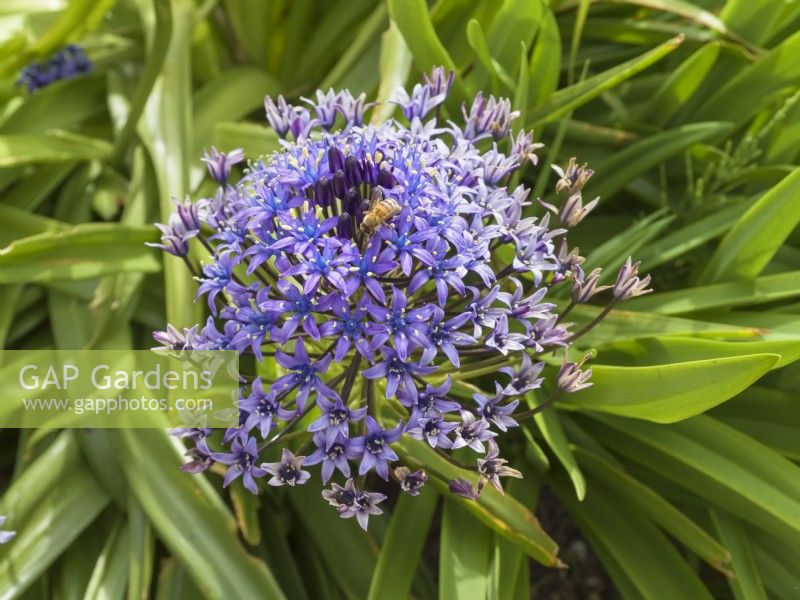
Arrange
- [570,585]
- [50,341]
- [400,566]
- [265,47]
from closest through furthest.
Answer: [400,566] → [50,341] → [570,585] → [265,47]

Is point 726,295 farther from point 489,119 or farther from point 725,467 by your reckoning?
point 489,119

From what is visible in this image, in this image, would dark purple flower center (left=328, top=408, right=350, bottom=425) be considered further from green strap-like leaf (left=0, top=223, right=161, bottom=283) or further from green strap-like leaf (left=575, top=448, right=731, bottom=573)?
green strap-like leaf (left=0, top=223, right=161, bottom=283)

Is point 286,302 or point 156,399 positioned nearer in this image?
point 286,302

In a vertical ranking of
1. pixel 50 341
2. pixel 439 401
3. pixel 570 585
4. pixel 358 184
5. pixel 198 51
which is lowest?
pixel 570 585

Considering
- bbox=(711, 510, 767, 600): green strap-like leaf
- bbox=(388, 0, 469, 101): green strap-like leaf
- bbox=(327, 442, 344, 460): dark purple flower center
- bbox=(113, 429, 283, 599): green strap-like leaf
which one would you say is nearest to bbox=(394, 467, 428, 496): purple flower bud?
bbox=(327, 442, 344, 460): dark purple flower center

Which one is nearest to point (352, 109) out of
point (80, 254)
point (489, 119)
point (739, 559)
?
point (489, 119)

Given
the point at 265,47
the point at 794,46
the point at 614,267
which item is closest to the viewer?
the point at 614,267

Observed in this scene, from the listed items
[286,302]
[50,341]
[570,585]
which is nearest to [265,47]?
[50,341]

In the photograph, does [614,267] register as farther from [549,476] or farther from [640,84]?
[640,84]
